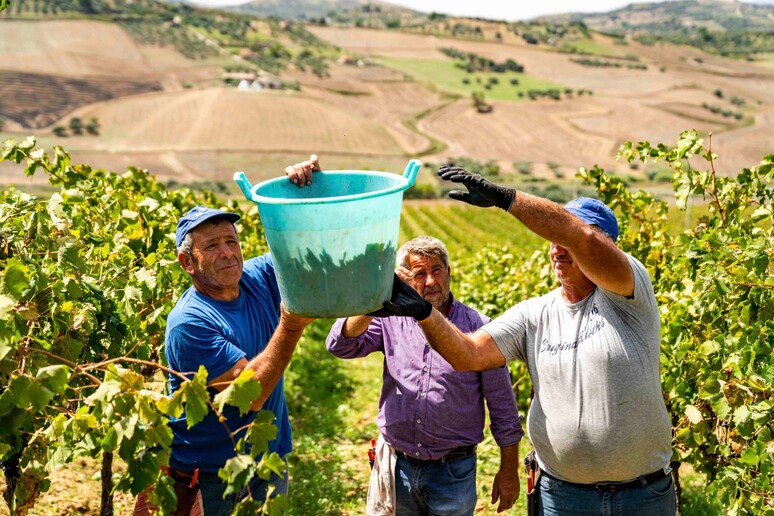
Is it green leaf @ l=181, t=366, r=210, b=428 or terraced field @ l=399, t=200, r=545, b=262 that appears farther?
terraced field @ l=399, t=200, r=545, b=262

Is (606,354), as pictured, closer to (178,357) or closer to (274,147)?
(178,357)

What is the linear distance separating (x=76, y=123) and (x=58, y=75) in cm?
1313

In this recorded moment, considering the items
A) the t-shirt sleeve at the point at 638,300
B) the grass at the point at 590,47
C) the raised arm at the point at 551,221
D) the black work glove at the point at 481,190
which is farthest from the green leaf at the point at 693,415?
the grass at the point at 590,47

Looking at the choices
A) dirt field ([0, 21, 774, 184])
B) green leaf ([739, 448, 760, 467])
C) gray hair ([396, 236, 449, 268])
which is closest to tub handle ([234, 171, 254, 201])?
gray hair ([396, 236, 449, 268])

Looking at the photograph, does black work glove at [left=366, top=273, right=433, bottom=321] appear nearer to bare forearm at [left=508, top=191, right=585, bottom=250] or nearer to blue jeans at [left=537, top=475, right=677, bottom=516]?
bare forearm at [left=508, top=191, right=585, bottom=250]

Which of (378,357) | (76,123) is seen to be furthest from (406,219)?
(76,123)

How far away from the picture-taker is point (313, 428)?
268 inches

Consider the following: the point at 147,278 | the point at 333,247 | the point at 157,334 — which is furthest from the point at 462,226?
the point at 333,247

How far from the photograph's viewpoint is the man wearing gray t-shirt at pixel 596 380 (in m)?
2.37

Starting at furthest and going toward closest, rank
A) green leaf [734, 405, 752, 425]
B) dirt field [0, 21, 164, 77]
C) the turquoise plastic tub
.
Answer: dirt field [0, 21, 164, 77]
green leaf [734, 405, 752, 425]
the turquoise plastic tub

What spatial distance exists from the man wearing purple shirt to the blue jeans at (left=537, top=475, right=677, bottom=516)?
393 millimetres

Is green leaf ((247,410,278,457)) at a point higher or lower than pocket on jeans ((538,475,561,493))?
higher

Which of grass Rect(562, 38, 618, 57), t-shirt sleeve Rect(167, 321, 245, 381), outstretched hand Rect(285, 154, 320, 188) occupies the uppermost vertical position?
outstretched hand Rect(285, 154, 320, 188)

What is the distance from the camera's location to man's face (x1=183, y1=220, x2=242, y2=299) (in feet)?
8.70
